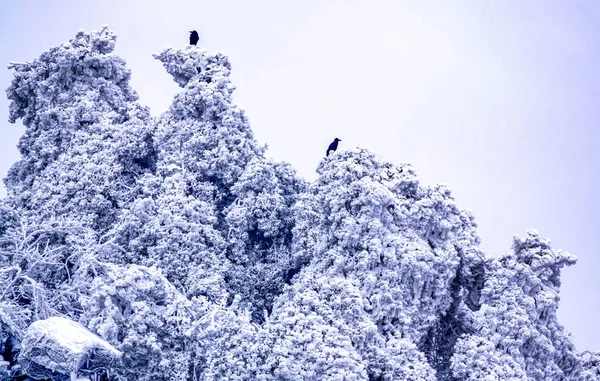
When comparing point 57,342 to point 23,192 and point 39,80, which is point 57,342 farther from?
point 39,80

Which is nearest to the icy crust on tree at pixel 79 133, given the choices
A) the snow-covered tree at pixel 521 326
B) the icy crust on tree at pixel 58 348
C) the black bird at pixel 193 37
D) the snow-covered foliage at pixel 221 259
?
the snow-covered foliage at pixel 221 259

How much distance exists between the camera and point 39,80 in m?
16.5

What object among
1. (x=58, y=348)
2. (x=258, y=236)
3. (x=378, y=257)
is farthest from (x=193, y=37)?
(x=58, y=348)

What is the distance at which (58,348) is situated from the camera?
38.2ft

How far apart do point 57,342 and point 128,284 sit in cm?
125

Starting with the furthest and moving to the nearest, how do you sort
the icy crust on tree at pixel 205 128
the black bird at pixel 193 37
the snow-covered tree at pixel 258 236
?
the black bird at pixel 193 37
the icy crust on tree at pixel 205 128
the snow-covered tree at pixel 258 236

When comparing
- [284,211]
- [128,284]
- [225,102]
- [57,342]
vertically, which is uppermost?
[225,102]

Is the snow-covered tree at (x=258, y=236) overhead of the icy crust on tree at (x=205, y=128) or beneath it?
beneath

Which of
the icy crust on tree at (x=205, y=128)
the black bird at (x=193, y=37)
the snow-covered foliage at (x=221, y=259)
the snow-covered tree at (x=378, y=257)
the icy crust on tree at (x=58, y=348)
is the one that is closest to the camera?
the icy crust on tree at (x=58, y=348)

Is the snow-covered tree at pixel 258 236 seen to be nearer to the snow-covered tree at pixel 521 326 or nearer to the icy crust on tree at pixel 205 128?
the icy crust on tree at pixel 205 128

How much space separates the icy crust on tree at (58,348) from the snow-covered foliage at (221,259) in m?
0.02

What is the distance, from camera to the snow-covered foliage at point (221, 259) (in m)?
12.5

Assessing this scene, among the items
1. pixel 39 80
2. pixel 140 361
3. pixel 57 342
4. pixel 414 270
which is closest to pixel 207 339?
pixel 140 361

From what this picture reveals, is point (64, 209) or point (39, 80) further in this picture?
Result: point (39, 80)
